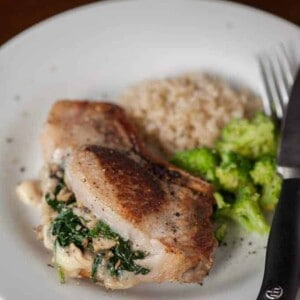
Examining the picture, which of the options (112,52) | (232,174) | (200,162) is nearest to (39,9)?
(112,52)

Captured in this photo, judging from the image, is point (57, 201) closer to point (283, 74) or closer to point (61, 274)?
point (61, 274)

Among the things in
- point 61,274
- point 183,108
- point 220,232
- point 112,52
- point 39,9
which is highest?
point 39,9

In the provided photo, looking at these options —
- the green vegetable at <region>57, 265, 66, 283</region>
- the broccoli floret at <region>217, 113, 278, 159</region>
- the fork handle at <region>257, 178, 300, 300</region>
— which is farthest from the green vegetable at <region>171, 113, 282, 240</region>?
the green vegetable at <region>57, 265, 66, 283</region>

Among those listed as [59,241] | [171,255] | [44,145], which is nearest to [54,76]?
[44,145]

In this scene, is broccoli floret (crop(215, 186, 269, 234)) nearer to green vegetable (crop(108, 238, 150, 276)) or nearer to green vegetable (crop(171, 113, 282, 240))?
green vegetable (crop(171, 113, 282, 240))

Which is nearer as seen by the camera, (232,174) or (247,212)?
(247,212)

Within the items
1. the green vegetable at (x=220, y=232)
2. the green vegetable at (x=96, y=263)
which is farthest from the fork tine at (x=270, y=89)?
the green vegetable at (x=96, y=263)

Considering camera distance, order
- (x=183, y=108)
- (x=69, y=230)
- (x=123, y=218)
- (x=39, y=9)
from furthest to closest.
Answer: (x=39, y=9)
(x=183, y=108)
(x=69, y=230)
(x=123, y=218)
